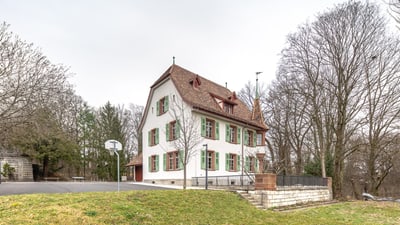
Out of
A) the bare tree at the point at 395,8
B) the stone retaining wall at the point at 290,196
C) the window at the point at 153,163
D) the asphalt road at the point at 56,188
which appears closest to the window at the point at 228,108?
the window at the point at 153,163

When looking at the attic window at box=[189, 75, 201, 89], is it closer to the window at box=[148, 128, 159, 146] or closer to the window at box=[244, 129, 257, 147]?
the window at box=[148, 128, 159, 146]

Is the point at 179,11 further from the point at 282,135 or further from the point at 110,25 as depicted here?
the point at 282,135

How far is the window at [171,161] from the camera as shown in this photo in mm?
24891

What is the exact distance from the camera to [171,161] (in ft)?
83.7

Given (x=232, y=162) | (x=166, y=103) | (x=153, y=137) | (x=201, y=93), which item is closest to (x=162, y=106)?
(x=166, y=103)

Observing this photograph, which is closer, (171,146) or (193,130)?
(193,130)

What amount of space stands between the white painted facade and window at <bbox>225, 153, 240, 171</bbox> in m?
0.28

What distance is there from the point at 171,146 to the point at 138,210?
629 inches

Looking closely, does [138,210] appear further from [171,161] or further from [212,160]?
[212,160]

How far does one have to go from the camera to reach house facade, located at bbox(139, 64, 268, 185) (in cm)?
2403

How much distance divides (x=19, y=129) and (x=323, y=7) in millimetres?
21527

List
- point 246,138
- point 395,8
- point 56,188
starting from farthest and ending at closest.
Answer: point 246,138, point 56,188, point 395,8

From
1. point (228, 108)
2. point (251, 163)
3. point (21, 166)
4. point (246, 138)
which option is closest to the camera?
point (228, 108)

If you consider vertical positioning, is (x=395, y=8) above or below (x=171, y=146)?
above
